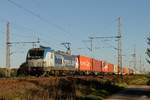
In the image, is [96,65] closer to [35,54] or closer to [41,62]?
[35,54]

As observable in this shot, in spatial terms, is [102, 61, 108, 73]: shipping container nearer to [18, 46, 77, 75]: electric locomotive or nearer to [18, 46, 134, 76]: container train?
[18, 46, 134, 76]: container train

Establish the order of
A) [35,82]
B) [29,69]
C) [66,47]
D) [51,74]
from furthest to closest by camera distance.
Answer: [66,47] < [51,74] < [29,69] < [35,82]

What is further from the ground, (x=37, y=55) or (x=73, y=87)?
(x=37, y=55)

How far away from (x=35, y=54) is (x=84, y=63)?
2014cm

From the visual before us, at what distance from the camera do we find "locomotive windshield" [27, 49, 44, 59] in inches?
1817

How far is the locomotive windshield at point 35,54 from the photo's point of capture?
4616 centimetres

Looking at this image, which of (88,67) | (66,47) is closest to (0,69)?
(66,47)

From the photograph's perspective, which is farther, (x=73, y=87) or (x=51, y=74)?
(x=51, y=74)

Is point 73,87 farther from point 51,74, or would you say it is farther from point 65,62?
point 65,62

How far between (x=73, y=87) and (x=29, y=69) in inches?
614

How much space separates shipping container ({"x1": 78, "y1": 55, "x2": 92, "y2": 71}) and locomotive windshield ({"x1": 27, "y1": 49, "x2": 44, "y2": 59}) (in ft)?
55.0

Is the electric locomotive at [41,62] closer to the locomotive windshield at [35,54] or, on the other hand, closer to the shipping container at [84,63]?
the locomotive windshield at [35,54]

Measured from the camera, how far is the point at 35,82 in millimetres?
30188

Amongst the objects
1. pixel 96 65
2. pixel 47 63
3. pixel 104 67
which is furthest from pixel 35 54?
pixel 104 67
